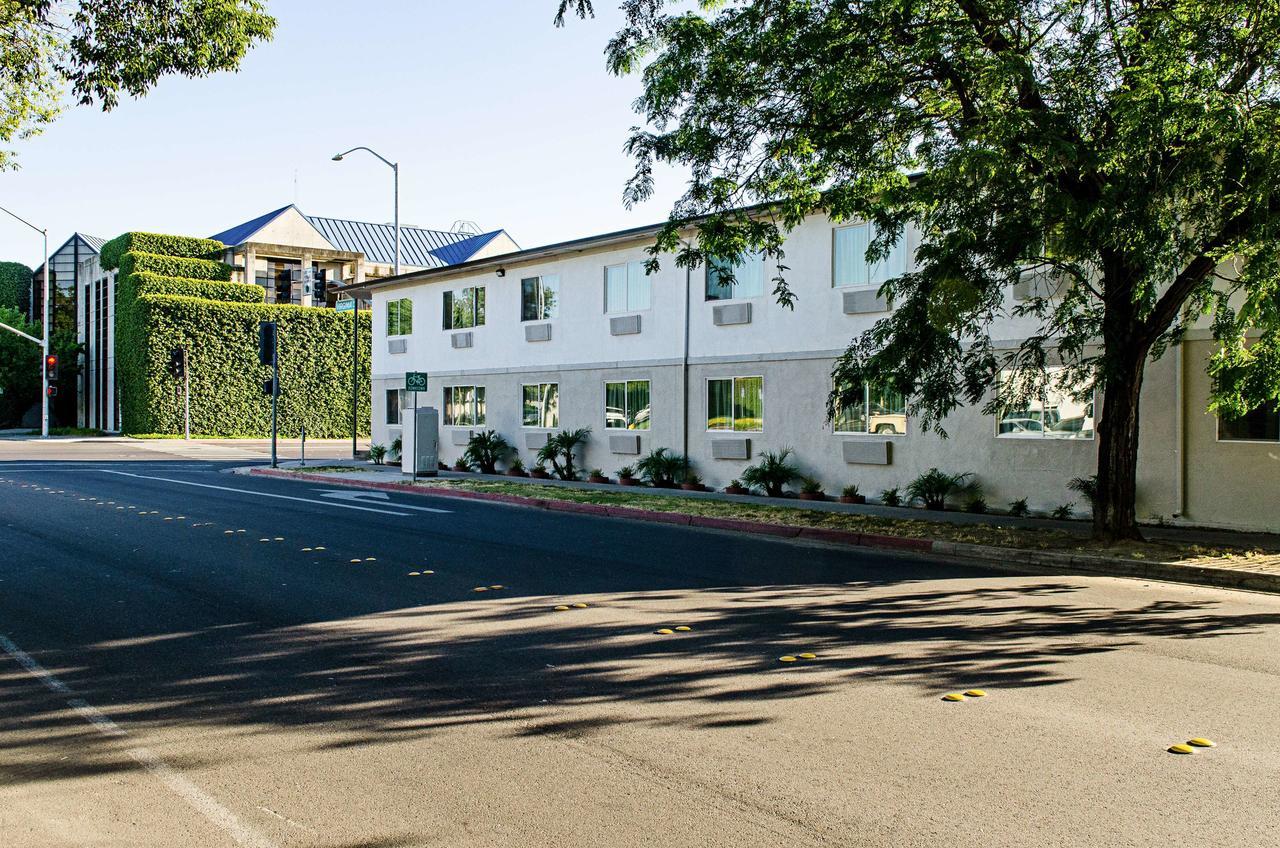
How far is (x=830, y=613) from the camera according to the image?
349 inches

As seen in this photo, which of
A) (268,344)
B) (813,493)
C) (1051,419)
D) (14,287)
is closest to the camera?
(1051,419)

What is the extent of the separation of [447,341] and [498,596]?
21.5 m

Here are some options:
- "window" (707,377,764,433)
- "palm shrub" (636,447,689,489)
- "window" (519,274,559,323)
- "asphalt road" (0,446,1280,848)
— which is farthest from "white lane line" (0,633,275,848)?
"window" (519,274,559,323)

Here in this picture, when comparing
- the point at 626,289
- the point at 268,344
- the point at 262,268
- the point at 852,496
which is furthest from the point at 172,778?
the point at 262,268

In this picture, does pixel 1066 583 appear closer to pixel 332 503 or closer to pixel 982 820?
pixel 982 820

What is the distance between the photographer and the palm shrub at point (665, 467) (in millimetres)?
22505

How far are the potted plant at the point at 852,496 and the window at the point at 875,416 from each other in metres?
1.12

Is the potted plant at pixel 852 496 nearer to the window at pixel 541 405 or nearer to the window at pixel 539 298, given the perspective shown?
the window at pixel 541 405

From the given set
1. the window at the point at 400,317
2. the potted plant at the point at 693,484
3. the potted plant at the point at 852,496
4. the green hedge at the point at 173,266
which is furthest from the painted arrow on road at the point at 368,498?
the green hedge at the point at 173,266

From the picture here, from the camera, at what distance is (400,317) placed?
3241 centimetres

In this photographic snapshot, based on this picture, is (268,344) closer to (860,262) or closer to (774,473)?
(774,473)

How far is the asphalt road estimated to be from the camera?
173 inches

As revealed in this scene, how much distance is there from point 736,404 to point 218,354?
35.7m

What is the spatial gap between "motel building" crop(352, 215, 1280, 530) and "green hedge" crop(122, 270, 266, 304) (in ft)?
69.9
